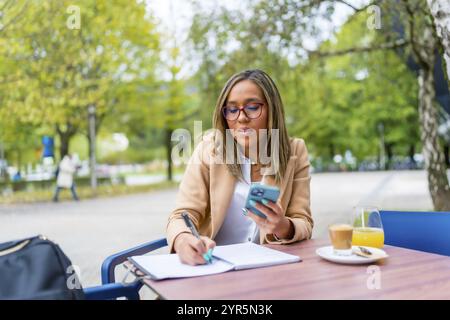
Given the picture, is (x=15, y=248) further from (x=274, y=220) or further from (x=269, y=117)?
(x=269, y=117)

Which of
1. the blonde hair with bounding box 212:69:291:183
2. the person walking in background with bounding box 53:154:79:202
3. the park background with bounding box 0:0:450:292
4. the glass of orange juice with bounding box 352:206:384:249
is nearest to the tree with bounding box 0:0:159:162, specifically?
the park background with bounding box 0:0:450:292

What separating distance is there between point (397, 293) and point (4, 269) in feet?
3.06

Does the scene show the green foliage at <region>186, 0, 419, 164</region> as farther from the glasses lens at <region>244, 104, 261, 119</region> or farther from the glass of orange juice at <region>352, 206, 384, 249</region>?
the glass of orange juice at <region>352, 206, 384, 249</region>

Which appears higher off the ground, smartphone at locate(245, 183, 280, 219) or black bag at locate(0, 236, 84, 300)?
smartphone at locate(245, 183, 280, 219)

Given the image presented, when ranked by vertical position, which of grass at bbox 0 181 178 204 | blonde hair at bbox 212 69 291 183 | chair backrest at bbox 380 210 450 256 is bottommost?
grass at bbox 0 181 178 204

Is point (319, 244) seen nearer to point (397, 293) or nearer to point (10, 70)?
point (397, 293)

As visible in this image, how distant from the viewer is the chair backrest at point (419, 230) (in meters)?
1.75

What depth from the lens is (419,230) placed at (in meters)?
1.83

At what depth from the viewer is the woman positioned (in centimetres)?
179

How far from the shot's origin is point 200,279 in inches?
45.1

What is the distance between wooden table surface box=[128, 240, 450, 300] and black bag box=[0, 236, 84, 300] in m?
0.21

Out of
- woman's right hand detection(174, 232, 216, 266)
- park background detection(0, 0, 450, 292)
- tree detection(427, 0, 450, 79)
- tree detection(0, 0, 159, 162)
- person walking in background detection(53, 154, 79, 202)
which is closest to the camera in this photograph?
woman's right hand detection(174, 232, 216, 266)

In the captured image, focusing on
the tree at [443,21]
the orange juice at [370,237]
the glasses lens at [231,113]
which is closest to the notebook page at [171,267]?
the orange juice at [370,237]

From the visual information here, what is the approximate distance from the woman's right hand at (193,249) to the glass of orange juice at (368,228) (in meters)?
0.52
